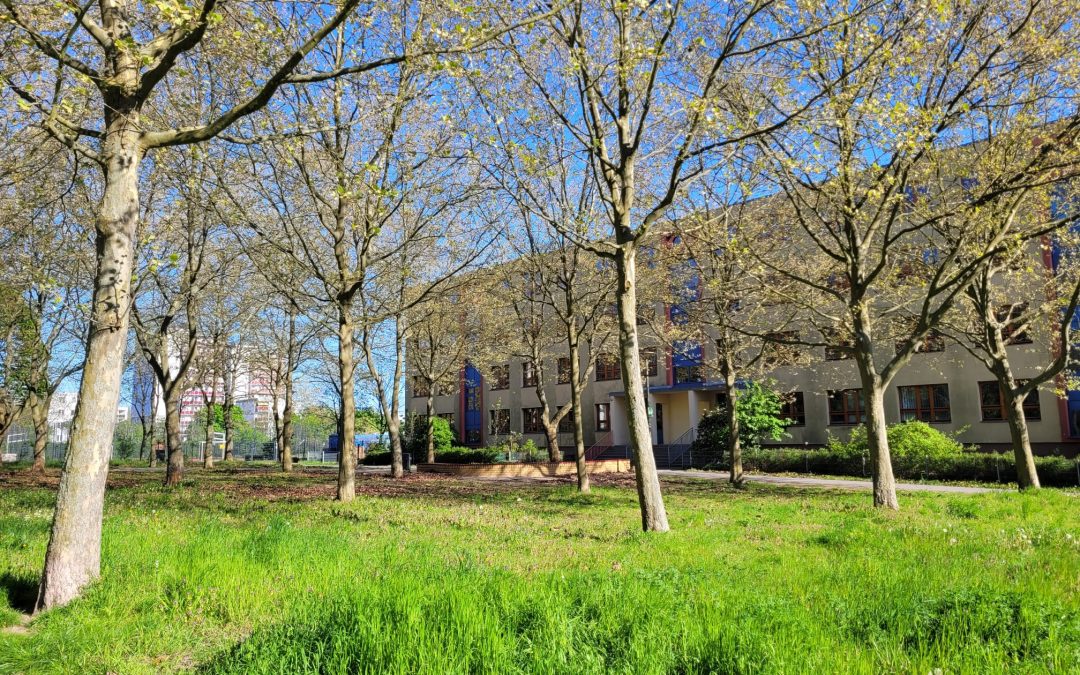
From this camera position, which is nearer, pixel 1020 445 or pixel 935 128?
pixel 935 128

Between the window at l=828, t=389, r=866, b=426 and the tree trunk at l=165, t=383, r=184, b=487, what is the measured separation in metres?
28.5

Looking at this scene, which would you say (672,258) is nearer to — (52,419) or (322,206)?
(322,206)

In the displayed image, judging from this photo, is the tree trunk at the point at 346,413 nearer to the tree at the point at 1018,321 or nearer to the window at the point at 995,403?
the tree at the point at 1018,321

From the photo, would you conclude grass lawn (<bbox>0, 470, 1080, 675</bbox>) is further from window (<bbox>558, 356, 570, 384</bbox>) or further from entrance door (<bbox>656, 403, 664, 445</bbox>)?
window (<bbox>558, 356, 570, 384</bbox>)

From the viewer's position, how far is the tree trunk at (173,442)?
17688mm

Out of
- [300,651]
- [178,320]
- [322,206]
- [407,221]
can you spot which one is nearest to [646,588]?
[300,651]

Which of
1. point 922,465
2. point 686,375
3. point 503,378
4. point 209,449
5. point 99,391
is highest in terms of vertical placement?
point 503,378

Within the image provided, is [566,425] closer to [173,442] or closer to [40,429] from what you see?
[173,442]

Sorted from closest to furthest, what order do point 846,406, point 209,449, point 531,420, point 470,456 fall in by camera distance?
point 209,449 → point 846,406 → point 470,456 → point 531,420

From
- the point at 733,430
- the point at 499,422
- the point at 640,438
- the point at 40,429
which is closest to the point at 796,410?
the point at 733,430

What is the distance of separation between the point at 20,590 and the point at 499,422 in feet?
135

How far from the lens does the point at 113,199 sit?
589 cm

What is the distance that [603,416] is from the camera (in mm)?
41719

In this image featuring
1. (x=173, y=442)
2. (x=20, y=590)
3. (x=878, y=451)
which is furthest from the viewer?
(x=173, y=442)
